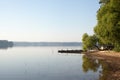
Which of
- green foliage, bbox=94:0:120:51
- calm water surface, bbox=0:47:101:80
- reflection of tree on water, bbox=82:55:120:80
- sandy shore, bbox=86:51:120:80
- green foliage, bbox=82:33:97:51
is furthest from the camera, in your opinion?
green foliage, bbox=82:33:97:51

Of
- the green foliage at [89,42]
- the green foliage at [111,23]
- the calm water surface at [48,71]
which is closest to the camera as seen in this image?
the calm water surface at [48,71]

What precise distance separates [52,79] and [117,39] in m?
24.5

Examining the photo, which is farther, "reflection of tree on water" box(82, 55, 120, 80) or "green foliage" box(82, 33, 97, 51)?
"green foliage" box(82, 33, 97, 51)

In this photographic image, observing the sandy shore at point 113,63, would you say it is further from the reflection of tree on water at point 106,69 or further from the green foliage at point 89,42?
the green foliage at point 89,42

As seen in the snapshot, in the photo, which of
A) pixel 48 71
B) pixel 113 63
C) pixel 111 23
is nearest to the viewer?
pixel 48 71

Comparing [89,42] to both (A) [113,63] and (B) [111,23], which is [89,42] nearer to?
(A) [113,63]

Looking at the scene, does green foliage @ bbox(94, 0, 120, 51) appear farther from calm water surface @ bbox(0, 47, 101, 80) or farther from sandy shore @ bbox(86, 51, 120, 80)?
calm water surface @ bbox(0, 47, 101, 80)

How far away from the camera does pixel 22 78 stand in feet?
155

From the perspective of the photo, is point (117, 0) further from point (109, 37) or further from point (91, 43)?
point (91, 43)

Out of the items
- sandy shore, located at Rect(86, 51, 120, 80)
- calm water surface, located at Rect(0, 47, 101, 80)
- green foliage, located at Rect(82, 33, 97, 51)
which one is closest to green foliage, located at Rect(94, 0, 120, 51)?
sandy shore, located at Rect(86, 51, 120, 80)

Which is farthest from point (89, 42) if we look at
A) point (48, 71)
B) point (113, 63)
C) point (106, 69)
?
point (106, 69)

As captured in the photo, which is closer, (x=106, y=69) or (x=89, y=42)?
(x=106, y=69)

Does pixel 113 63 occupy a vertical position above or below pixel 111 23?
below

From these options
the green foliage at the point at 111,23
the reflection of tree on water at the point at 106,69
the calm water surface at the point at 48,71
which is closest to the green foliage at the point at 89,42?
the calm water surface at the point at 48,71
